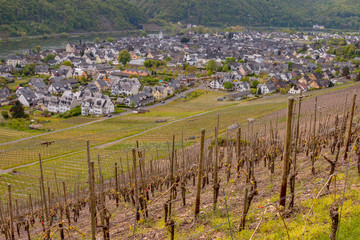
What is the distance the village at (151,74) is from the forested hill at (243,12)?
2234 inches

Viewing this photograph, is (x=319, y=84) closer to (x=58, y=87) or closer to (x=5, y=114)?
(x=58, y=87)

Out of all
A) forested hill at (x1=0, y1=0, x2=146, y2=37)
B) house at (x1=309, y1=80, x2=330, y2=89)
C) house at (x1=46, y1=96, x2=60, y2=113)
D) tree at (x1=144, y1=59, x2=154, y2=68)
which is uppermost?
forested hill at (x1=0, y1=0, x2=146, y2=37)

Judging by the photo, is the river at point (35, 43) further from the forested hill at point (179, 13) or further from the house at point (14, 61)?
the house at point (14, 61)

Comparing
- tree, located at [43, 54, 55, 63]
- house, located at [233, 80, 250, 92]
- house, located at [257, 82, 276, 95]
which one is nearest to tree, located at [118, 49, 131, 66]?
tree, located at [43, 54, 55, 63]

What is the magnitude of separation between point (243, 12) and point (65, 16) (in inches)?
3226

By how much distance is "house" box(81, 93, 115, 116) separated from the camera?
42406 millimetres

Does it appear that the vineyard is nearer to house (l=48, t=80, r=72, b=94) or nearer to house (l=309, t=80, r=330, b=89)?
house (l=48, t=80, r=72, b=94)

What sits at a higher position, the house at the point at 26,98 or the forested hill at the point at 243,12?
the forested hill at the point at 243,12

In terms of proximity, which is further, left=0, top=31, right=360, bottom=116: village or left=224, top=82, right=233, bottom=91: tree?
left=224, top=82, right=233, bottom=91: tree

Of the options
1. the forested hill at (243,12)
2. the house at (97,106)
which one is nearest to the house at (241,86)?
the house at (97,106)

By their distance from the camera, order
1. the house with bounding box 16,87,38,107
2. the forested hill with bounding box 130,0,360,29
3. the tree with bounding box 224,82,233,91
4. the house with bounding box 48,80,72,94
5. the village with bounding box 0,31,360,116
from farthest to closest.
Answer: the forested hill with bounding box 130,0,360,29, the tree with bounding box 224,82,233,91, the house with bounding box 48,80,72,94, the village with bounding box 0,31,360,116, the house with bounding box 16,87,38,107

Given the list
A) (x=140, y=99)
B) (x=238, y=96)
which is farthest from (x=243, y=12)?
(x=140, y=99)

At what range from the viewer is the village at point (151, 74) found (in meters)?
47.0

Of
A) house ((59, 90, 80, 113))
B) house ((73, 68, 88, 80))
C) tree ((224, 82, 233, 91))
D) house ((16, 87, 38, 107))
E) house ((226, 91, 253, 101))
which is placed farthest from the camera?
house ((73, 68, 88, 80))
